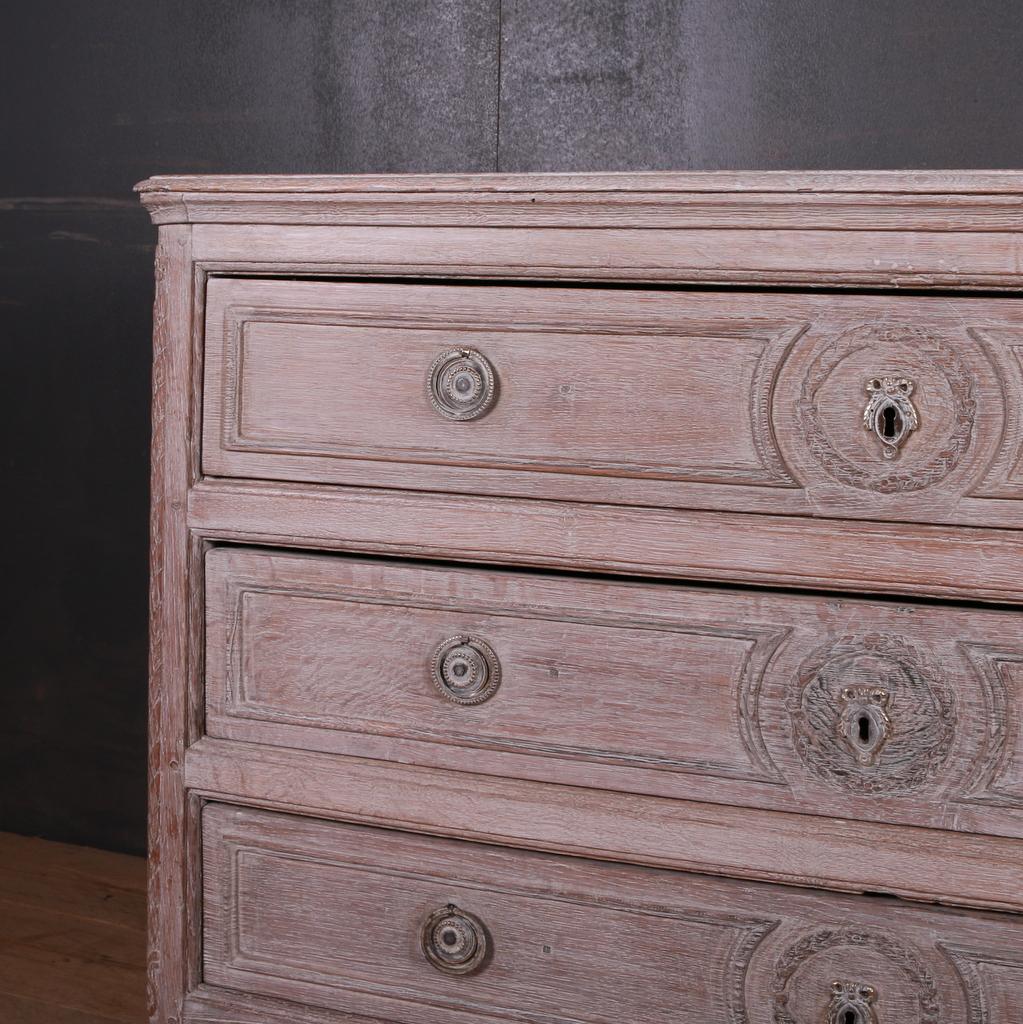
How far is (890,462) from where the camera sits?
108 centimetres

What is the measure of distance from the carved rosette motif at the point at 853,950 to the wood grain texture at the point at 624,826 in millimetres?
50

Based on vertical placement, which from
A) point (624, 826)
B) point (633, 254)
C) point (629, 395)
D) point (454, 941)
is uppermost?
point (633, 254)

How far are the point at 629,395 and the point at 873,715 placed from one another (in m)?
0.39

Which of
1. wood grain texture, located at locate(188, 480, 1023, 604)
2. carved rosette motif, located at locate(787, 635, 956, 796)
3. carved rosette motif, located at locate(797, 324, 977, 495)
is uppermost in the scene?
carved rosette motif, located at locate(797, 324, 977, 495)

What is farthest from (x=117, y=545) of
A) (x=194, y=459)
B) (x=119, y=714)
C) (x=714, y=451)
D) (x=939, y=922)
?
(x=939, y=922)

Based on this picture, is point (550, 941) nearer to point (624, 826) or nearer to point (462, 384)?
point (624, 826)

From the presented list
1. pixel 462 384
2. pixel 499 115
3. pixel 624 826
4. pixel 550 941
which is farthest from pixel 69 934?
pixel 499 115

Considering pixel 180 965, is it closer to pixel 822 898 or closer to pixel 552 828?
pixel 552 828

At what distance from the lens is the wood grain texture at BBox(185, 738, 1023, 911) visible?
3.57 ft

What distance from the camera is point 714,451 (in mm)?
1115

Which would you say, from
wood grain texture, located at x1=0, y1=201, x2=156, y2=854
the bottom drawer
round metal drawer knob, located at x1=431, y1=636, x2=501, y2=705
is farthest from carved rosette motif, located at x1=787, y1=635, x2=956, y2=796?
wood grain texture, located at x1=0, y1=201, x2=156, y2=854

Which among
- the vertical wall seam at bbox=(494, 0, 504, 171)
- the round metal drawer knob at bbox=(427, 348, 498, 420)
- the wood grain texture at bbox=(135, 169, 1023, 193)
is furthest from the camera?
the vertical wall seam at bbox=(494, 0, 504, 171)

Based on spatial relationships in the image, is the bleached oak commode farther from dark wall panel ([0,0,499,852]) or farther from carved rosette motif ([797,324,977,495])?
dark wall panel ([0,0,499,852])

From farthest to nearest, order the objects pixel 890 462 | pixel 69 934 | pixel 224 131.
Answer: pixel 224 131
pixel 69 934
pixel 890 462
